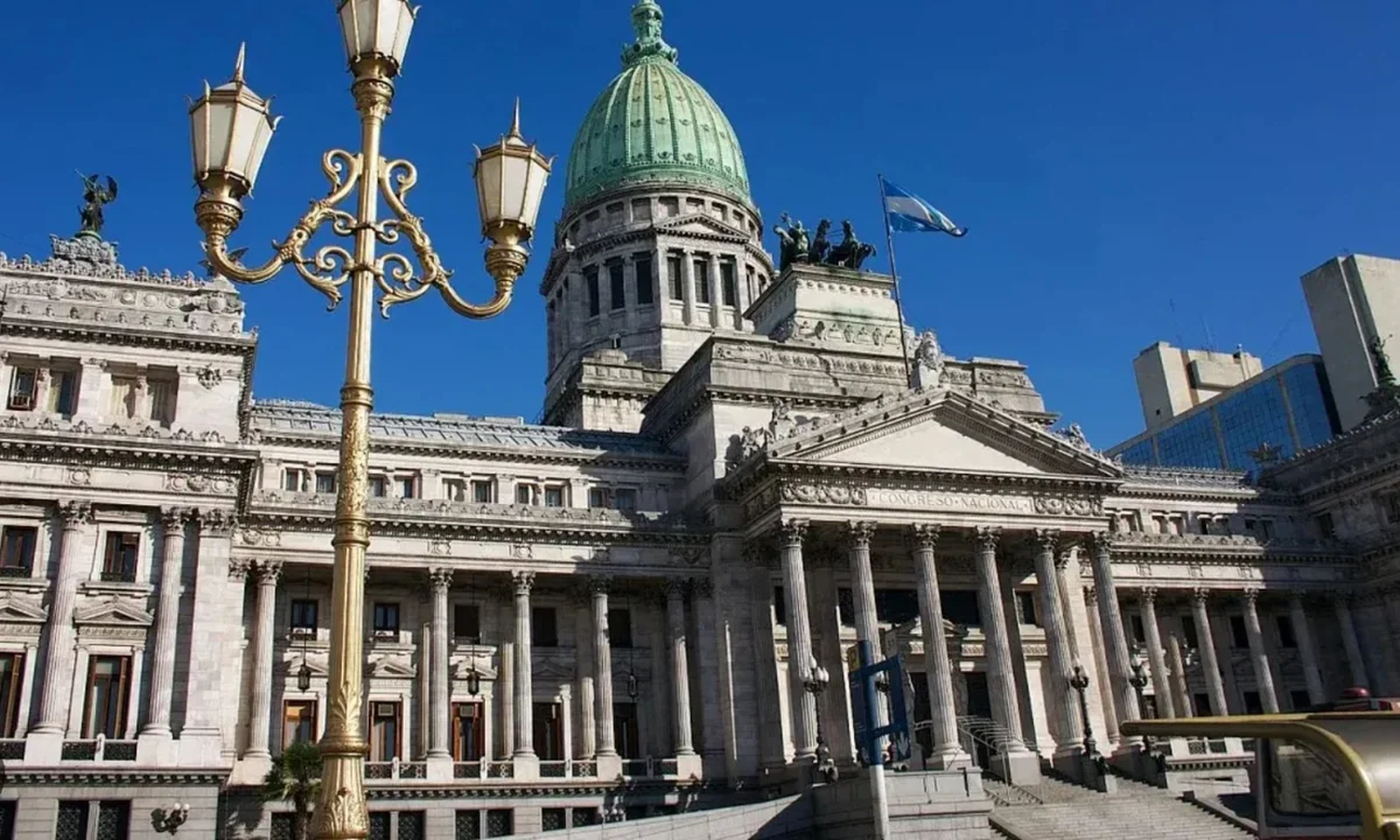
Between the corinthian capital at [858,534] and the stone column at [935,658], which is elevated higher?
the corinthian capital at [858,534]

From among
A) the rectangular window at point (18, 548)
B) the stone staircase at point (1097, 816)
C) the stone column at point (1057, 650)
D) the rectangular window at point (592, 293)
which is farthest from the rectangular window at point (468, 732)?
the rectangular window at point (592, 293)

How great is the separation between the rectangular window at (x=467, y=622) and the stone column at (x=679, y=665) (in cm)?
830

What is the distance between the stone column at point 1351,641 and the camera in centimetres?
6719

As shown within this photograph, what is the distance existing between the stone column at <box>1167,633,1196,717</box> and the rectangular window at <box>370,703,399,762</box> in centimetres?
4001

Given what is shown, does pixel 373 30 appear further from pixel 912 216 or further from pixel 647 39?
pixel 647 39

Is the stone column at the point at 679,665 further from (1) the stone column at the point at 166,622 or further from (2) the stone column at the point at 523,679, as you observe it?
(1) the stone column at the point at 166,622

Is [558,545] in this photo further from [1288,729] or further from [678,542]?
[1288,729]

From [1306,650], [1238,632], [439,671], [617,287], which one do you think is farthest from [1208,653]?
[617,287]

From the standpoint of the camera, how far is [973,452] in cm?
5462

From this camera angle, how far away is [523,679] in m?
50.9

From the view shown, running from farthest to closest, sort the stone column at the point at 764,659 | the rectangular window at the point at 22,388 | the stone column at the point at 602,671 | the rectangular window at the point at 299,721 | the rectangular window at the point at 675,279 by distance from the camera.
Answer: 1. the rectangular window at the point at 675,279
2. the stone column at the point at 602,671
3. the stone column at the point at 764,659
4. the rectangular window at the point at 299,721
5. the rectangular window at the point at 22,388

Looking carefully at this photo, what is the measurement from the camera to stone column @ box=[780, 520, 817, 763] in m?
48.5

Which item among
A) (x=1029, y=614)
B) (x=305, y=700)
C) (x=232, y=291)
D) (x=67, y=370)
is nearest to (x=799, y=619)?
(x=1029, y=614)

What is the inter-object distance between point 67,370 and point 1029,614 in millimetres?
43100
